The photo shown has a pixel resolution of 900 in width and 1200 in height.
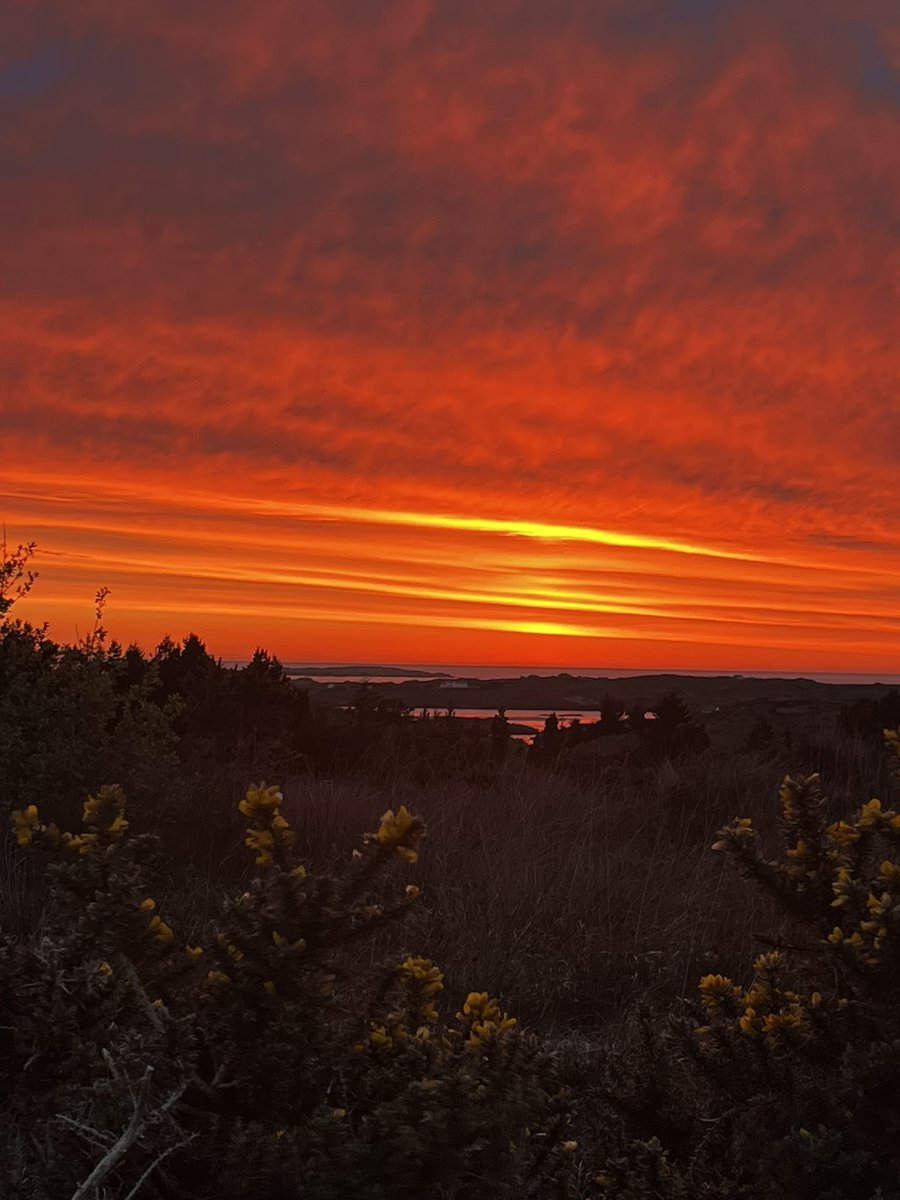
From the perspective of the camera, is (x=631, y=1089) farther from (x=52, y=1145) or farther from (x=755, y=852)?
(x=52, y=1145)

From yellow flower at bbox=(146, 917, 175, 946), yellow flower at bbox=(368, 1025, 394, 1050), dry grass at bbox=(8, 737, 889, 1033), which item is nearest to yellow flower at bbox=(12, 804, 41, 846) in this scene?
yellow flower at bbox=(146, 917, 175, 946)

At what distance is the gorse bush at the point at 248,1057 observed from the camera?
7.47 ft

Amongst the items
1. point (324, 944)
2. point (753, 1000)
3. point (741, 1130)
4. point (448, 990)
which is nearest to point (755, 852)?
point (753, 1000)

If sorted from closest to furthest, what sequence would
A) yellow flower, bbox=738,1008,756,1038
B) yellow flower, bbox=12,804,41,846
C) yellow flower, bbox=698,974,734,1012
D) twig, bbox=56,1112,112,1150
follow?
twig, bbox=56,1112,112,1150 < yellow flower, bbox=12,804,41,846 < yellow flower, bbox=738,1008,756,1038 < yellow flower, bbox=698,974,734,1012

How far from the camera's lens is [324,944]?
2557 mm

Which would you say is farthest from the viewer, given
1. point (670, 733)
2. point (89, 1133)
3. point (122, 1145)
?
point (670, 733)

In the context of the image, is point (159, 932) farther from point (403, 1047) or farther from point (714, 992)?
point (714, 992)

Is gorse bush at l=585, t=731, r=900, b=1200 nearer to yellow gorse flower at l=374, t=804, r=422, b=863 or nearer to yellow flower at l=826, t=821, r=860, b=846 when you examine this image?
yellow flower at l=826, t=821, r=860, b=846

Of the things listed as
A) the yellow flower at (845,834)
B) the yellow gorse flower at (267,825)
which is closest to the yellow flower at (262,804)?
the yellow gorse flower at (267,825)

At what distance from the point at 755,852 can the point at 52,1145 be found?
1943 millimetres

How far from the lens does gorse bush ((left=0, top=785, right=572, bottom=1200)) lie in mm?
2275

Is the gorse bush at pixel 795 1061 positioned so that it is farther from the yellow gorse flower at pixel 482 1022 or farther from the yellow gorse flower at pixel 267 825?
the yellow gorse flower at pixel 267 825

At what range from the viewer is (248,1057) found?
2.49 metres

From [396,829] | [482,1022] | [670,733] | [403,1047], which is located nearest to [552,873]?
[482,1022]
